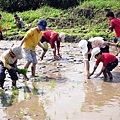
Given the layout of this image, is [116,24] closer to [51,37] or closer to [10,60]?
[51,37]

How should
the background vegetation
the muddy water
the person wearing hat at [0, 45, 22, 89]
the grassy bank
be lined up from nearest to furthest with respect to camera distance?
the muddy water < the person wearing hat at [0, 45, 22, 89] < the background vegetation < the grassy bank

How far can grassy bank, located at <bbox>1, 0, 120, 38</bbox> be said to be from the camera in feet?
64.2

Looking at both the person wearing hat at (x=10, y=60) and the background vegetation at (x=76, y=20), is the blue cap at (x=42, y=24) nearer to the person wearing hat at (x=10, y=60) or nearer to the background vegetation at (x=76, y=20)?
the person wearing hat at (x=10, y=60)

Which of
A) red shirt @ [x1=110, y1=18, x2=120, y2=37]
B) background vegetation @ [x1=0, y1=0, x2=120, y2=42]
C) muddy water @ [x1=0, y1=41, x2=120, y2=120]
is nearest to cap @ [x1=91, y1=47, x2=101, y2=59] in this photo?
muddy water @ [x1=0, y1=41, x2=120, y2=120]

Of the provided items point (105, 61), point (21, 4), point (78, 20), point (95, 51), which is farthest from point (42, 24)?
point (21, 4)

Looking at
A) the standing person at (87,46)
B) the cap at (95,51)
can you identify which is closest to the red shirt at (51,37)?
the standing person at (87,46)

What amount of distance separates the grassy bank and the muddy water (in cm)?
843

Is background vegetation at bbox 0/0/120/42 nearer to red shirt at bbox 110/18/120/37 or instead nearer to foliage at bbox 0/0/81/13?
foliage at bbox 0/0/81/13

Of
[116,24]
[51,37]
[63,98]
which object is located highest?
[116,24]

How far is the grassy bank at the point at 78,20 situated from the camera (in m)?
19.6

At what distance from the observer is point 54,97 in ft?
27.0

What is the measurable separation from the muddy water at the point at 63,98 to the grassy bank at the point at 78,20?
8.43 m

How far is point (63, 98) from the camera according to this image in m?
8.17

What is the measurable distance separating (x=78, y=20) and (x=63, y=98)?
13.1m
